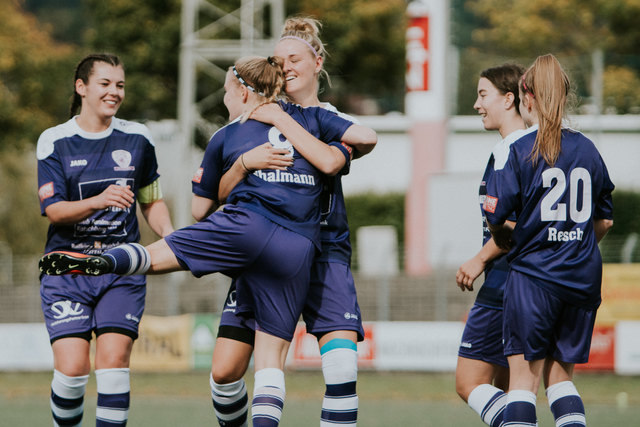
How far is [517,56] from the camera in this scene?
33.6m

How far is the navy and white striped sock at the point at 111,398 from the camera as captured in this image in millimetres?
5762

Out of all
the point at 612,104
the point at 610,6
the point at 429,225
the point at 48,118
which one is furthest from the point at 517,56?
the point at 48,118

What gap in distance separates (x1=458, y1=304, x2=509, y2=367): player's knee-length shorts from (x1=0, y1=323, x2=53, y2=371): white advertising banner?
32.3 feet

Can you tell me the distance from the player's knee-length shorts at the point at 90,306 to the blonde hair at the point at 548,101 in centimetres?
256

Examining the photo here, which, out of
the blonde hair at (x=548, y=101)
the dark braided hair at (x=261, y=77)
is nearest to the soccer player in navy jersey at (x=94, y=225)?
the dark braided hair at (x=261, y=77)

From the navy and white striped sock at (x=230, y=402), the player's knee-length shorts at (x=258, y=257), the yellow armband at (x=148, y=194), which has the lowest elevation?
the navy and white striped sock at (x=230, y=402)

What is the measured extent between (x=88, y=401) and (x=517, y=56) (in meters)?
25.5

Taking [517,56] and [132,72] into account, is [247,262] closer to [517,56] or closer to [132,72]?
[132,72]

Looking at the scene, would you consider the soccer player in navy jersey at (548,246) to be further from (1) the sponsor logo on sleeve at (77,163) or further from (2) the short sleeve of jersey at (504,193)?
(1) the sponsor logo on sleeve at (77,163)

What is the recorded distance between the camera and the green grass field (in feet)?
29.3

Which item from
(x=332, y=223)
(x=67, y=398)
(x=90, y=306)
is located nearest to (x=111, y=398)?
(x=67, y=398)

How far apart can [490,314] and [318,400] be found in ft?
18.6

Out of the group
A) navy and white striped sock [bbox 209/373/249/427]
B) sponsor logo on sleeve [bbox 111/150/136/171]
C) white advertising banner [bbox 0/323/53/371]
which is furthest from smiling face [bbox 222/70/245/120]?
white advertising banner [bbox 0/323/53/371]

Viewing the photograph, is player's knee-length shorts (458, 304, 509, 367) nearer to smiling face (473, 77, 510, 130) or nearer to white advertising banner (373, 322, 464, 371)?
smiling face (473, 77, 510, 130)
